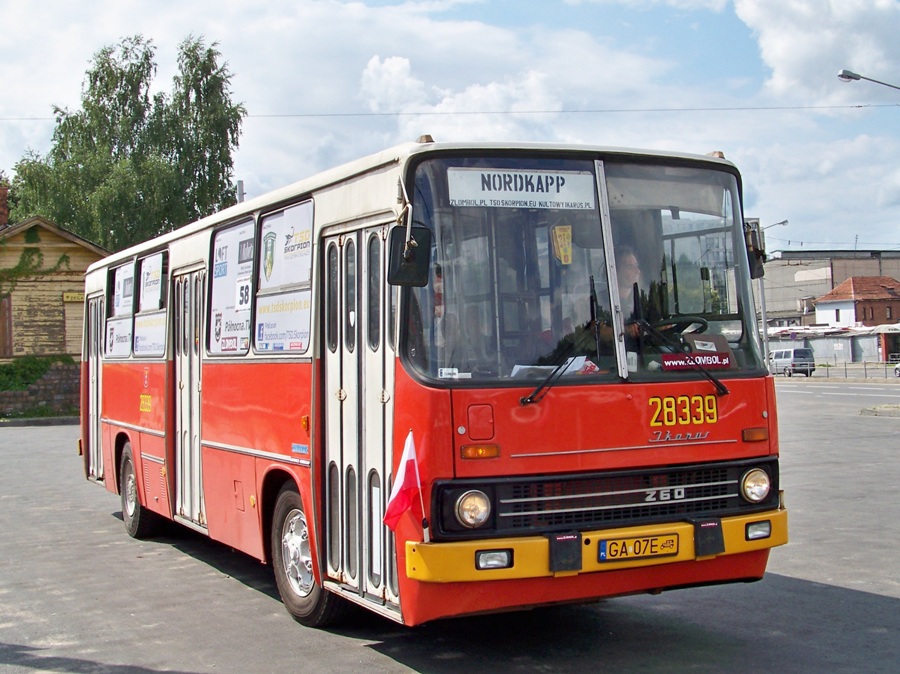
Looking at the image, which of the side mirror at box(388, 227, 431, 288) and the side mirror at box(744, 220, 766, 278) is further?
the side mirror at box(744, 220, 766, 278)

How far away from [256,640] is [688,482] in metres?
3.01

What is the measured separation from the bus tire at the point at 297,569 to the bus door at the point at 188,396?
2.01 metres

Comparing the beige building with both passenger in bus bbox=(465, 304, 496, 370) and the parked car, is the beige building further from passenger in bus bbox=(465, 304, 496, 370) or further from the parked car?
passenger in bus bbox=(465, 304, 496, 370)

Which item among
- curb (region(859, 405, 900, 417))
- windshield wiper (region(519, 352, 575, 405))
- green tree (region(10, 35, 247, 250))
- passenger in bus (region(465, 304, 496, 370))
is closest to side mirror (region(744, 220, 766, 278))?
windshield wiper (region(519, 352, 575, 405))

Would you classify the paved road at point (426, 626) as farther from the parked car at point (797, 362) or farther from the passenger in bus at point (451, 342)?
the parked car at point (797, 362)

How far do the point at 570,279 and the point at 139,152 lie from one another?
1886 inches

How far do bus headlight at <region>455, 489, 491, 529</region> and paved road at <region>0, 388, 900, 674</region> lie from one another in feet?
3.67

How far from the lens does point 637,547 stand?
20.3 feet

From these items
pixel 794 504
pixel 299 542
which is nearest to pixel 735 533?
pixel 299 542

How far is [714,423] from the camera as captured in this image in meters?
6.58

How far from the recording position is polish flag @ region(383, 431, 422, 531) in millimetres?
5953

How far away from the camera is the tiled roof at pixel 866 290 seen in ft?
315

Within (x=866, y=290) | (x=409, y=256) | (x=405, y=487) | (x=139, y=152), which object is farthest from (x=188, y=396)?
(x=866, y=290)

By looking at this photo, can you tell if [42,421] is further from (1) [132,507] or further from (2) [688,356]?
(2) [688,356]
